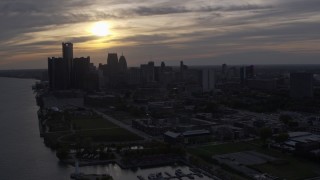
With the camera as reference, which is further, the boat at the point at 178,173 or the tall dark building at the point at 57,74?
the tall dark building at the point at 57,74

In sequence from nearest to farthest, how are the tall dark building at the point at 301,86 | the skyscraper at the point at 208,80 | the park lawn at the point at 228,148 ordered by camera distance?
the park lawn at the point at 228,148
the tall dark building at the point at 301,86
the skyscraper at the point at 208,80

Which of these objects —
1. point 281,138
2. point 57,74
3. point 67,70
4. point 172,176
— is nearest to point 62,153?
point 172,176

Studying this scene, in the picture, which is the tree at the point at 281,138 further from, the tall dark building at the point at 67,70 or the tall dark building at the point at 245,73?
the tall dark building at the point at 245,73

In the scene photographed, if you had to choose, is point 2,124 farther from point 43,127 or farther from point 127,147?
point 127,147

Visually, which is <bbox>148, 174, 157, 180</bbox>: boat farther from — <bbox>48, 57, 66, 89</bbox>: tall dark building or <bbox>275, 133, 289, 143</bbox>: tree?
<bbox>48, 57, 66, 89</bbox>: tall dark building

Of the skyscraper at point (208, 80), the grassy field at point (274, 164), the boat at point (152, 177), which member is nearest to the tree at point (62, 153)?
the boat at point (152, 177)

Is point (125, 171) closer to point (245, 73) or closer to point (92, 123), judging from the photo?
point (92, 123)
